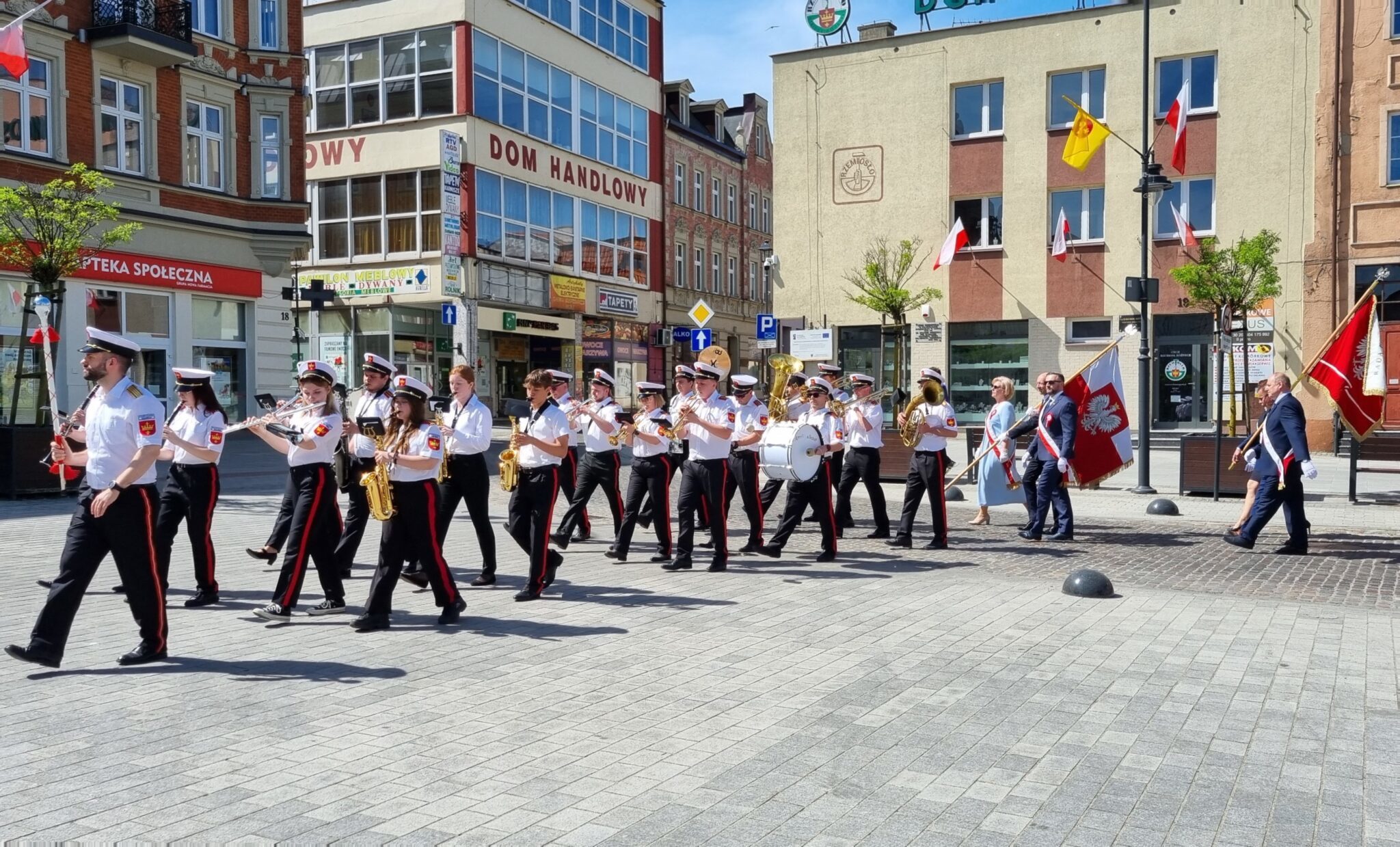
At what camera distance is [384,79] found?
34.2 meters

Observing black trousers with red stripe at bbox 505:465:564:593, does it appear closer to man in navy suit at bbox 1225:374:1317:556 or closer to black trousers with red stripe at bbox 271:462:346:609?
black trousers with red stripe at bbox 271:462:346:609

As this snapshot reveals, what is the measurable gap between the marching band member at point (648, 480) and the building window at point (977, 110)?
22.2 m

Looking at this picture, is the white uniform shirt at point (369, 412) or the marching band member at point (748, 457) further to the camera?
the marching band member at point (748, 457)

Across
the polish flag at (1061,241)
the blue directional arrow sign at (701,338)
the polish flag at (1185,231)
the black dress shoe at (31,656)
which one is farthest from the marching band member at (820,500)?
the polish flag at (1185,231)

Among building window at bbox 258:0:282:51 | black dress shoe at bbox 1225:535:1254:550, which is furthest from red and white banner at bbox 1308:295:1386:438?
building window at bbox 258:0:282:51

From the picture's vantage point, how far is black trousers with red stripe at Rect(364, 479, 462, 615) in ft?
25.4

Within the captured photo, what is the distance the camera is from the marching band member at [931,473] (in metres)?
12.2

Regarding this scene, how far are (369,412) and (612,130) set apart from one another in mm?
33382

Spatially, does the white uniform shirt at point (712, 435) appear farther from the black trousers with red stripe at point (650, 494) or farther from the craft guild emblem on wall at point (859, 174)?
the craft guild emblem on wall at point (859, 174)

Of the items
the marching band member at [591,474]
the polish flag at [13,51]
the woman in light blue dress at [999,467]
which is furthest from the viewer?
the polish flag at [13,51]

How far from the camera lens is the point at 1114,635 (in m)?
7.82

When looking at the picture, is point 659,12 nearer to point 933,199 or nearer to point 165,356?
point 933,199

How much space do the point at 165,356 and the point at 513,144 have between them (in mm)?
12700

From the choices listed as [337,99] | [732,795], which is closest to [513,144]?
[337,99]
